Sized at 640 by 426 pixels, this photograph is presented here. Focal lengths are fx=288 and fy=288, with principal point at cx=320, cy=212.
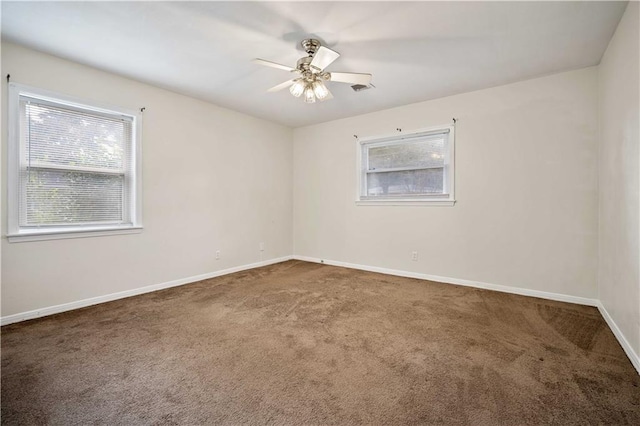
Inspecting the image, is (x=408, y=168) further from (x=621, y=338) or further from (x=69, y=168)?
(x=69, y=168)

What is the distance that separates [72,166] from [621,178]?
506cm

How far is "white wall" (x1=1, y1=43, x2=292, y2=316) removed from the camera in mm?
2760

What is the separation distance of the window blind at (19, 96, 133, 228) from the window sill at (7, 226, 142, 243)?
0.34 ft

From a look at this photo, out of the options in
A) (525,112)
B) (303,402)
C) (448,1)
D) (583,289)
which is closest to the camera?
(303,402)

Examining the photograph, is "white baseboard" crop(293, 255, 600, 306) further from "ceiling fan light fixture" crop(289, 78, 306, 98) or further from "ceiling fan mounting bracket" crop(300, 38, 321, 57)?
"ceiling fan mounting bracket" crop(300, 38, 321, 57)

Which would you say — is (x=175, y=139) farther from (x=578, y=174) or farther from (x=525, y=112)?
(x=578, y=174)

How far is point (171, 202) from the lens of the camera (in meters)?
3.81

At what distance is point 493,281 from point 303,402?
307 cm

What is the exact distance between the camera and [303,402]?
1602 millimetres

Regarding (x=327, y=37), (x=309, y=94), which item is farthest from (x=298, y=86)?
(x=327, y=37)

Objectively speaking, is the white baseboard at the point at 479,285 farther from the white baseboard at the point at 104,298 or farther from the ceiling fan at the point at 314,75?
the ceiling fan at the point at 314,75

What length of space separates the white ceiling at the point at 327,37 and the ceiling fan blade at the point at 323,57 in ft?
0.80

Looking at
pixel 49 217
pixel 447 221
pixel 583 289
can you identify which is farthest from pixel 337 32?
pixel 583 289

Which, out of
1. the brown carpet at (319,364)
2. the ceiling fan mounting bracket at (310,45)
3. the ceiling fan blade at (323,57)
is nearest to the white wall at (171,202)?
the brown carpet at (319,364)
